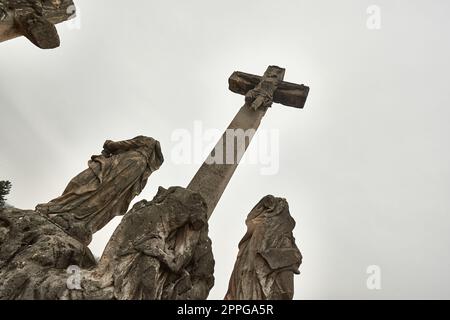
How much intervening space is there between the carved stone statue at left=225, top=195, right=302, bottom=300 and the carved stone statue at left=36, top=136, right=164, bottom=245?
1.83 m

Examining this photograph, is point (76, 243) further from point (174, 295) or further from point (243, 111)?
point (243, 111)

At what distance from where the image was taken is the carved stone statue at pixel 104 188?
4.68 m

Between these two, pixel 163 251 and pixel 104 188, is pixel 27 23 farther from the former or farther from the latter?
pixel 163 251

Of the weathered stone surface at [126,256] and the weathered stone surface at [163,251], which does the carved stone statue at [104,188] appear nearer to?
the weathered stone surface at [126,256]

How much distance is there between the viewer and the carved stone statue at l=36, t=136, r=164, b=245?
15.4 feet

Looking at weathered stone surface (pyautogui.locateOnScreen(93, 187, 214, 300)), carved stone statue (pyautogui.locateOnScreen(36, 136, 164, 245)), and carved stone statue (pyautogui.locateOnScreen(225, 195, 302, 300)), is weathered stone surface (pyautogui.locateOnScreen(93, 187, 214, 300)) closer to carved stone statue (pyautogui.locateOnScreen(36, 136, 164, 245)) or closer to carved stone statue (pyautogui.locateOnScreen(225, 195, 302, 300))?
carved stone statue (pyautogui.locateOnScreen(225, 195, 302, 300))

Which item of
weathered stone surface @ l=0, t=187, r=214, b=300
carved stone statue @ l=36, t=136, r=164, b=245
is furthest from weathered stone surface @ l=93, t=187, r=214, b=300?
carved stone statue @ l=36, t=136, r=164, b=245

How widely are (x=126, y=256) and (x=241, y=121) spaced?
17.6 ft

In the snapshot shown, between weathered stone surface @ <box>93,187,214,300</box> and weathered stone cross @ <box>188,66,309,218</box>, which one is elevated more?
weathered stone cross @ <box>188,66,309,218</box>

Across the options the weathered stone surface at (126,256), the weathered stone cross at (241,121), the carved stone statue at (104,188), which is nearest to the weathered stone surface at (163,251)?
the weathered stone surface at (126,256)

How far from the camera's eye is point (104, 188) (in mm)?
5145

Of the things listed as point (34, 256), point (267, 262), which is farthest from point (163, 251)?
point (267, 262)

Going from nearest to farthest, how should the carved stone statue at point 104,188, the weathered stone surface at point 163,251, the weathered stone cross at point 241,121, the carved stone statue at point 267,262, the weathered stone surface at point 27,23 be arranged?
the weathered stone surface at point 163,251, the carved stone statue at point 267,262, the carved stone statue at point 104,188, the weathered stone surface at point 27,23, the weathered stone cross at point 241,121

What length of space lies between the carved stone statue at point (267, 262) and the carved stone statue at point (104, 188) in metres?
1.83
